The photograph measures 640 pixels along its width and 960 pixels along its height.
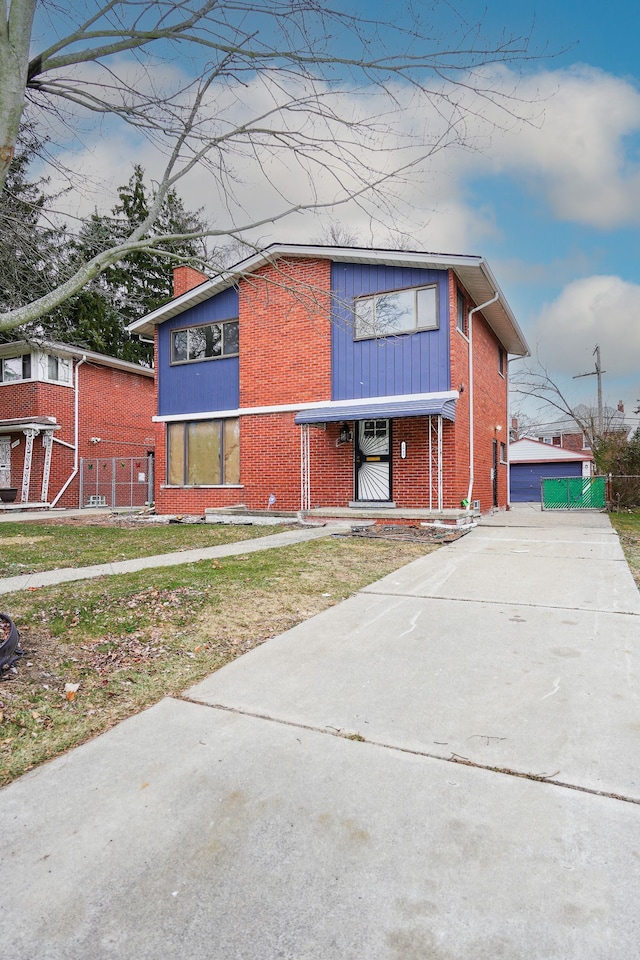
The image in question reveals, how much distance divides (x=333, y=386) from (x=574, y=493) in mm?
12201

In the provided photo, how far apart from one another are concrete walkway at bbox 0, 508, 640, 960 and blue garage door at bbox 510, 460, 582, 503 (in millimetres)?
32422

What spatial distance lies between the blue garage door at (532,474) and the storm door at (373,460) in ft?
77.6

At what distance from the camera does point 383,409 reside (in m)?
11.3

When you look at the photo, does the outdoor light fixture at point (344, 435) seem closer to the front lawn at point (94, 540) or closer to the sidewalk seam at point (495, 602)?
the front lawn at point (94, 540)

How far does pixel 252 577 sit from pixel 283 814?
396 cm

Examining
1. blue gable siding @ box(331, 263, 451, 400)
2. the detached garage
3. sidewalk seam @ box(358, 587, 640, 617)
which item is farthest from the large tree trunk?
the detached garage

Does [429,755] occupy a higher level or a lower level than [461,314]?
lower

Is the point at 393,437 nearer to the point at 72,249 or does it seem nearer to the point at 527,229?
the point at 527,229

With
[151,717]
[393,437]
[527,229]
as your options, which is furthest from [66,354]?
[151,717]

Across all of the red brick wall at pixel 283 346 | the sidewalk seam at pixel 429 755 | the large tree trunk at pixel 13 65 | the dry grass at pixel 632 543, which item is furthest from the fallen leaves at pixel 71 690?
the red brick wall at pixel 283 346

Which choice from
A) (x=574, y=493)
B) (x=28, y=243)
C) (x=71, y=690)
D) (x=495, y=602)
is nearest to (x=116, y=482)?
(x=28, y=243)

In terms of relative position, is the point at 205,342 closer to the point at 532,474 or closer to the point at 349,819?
the point at 349,819

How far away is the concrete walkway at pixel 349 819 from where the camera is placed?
1388 mm

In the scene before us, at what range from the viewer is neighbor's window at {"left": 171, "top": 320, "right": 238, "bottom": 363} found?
14328mm
